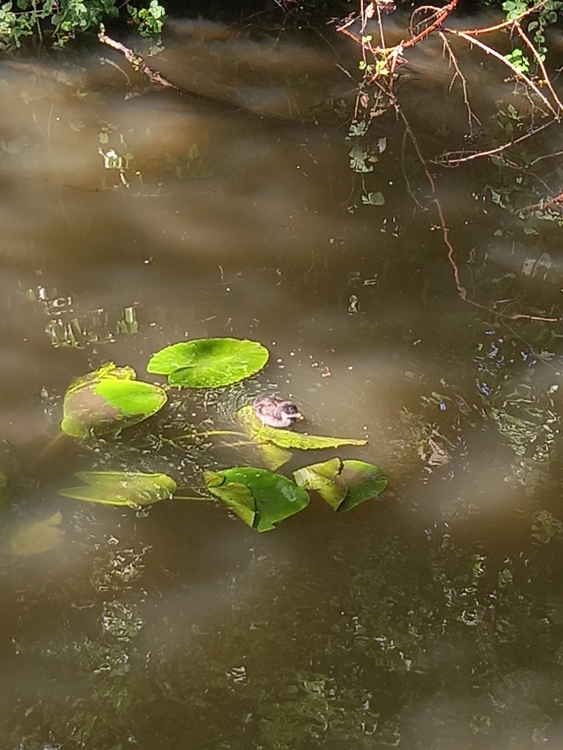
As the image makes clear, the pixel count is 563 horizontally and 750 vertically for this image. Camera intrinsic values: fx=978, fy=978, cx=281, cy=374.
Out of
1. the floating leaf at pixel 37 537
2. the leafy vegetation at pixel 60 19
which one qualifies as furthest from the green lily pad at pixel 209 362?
the leafy vegetation at pixel 60 19

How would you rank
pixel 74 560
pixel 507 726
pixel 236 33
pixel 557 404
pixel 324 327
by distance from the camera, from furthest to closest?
pixel 236 33 < pixel 324 327 < pixel 557 404 < pixel 74 560 < pixel 507 726

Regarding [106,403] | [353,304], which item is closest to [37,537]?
[106,403]

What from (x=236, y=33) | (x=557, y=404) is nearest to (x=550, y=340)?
(x=557, y=404)

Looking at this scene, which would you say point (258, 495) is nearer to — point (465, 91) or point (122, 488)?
point (122, 488)

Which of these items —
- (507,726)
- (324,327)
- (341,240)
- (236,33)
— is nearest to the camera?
(507,726)

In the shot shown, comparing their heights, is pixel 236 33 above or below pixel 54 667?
above

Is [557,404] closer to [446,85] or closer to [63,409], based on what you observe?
[63,409]
